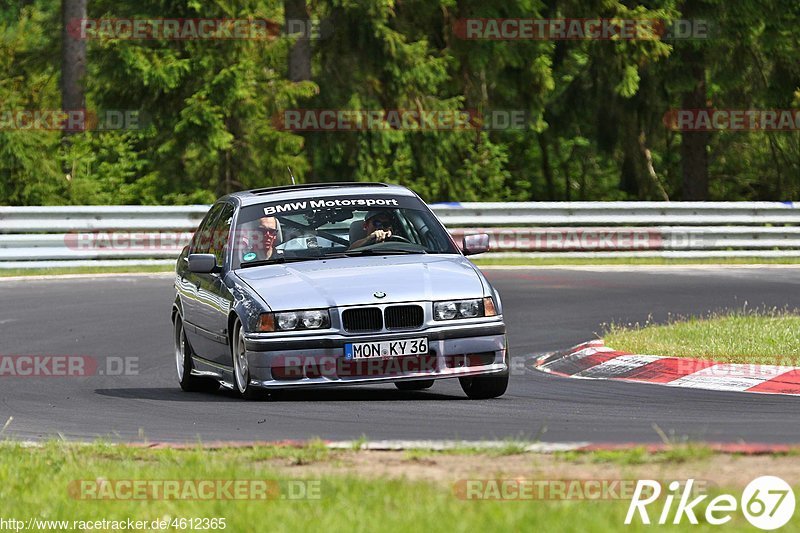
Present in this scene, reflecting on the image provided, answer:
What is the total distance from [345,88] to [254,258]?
20.0 meters

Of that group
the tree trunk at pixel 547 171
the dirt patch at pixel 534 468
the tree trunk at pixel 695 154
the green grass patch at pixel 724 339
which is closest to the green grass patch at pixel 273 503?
the dirt patch at pixel 534 468

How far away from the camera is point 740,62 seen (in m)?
34.2

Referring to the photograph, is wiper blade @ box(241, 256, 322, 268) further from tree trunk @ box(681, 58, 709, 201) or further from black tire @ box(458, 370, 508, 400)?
tree trunk @ box(681, 58, 709, 201)

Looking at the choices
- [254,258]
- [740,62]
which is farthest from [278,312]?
[740,62]

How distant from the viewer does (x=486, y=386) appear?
11000mm

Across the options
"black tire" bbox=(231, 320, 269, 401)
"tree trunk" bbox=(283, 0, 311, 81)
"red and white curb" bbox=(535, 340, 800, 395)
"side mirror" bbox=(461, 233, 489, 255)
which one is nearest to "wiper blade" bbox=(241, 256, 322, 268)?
"black tire" bbox=(231, 320, 269, 401)

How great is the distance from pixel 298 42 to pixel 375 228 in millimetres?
19744

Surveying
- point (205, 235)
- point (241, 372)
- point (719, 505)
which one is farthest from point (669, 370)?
point (719, 505)

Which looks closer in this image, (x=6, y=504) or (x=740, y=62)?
(x=6, y=504)

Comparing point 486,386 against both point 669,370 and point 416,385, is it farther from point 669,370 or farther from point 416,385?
point 669,370

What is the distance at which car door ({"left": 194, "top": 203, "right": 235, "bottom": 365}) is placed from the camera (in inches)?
451

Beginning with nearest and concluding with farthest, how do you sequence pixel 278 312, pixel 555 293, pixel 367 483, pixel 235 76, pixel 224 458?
1. pixel 367 483
2. pixel 224 458
3. pixel 278 312
4. pixel 555 293
5. pixel 235 76

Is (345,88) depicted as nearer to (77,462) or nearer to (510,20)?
(510,20)

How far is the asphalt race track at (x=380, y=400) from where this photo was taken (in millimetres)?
8898
